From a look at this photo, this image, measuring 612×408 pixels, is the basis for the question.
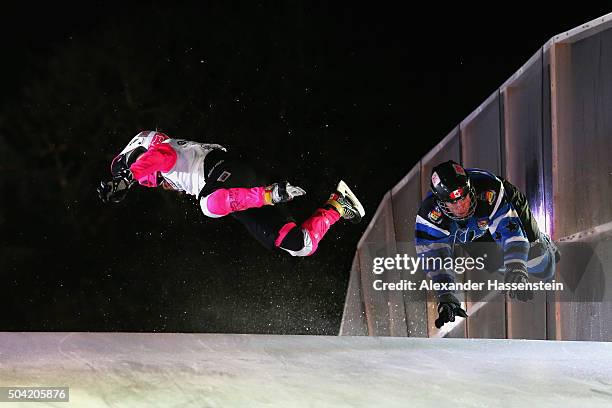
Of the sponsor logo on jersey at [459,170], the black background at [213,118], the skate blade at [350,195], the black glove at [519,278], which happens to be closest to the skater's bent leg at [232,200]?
the black background at [213,118]

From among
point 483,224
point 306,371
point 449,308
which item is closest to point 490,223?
point 483,224

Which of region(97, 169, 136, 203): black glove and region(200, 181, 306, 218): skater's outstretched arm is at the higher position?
region(97, 169, 136, 203): black glove

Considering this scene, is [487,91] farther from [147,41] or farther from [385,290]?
[147,41]

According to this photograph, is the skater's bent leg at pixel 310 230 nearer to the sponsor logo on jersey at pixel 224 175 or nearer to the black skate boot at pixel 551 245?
the sponsor logo on jersey at pixel 224 175

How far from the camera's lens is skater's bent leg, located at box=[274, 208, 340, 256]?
5586 mm

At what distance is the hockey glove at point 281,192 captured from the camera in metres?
5.38

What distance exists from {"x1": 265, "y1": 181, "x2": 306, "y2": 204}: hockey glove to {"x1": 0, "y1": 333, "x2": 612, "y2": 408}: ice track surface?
2.68 ft

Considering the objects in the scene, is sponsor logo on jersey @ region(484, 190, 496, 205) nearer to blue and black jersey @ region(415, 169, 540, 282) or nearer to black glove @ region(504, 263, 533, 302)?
blue and black jersey @ region(415, 169, 540, 282)

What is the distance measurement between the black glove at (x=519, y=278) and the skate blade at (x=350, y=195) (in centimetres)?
98

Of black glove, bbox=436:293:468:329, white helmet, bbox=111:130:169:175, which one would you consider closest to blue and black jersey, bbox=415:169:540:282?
black glove, bbox=436:293:468:329

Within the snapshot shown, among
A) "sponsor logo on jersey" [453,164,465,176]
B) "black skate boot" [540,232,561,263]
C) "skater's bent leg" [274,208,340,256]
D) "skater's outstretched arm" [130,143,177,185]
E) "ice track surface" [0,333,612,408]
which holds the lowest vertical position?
"ice track surface" [0,333,612,408]

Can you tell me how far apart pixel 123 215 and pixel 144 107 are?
793mm

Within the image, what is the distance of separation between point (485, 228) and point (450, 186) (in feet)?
1.28

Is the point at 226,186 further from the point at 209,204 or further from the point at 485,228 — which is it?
the point at 485,228
